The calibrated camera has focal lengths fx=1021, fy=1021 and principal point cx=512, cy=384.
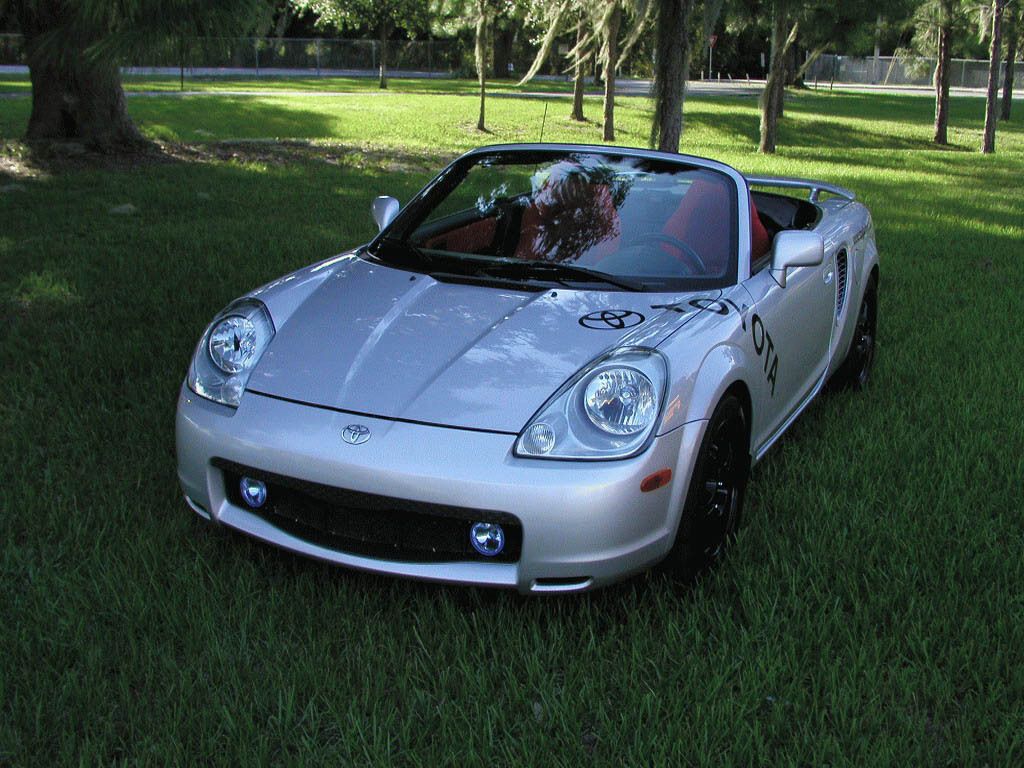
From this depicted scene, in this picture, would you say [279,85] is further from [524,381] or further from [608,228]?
[524,381]

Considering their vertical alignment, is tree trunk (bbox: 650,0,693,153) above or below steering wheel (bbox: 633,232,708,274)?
above

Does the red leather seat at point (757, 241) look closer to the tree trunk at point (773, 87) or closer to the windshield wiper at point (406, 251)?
the windshield wiper at point (406, 251)

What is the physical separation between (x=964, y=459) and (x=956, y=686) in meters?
1.58

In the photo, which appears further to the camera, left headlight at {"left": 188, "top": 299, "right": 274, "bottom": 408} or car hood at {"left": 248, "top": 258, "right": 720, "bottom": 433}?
left headlight at {"left": 188, "top": 299, "right": 274, "bottom": 408}

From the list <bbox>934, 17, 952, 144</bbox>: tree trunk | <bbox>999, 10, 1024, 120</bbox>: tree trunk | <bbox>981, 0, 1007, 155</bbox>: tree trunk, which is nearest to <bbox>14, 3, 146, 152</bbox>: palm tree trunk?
<bbox>981, 0, 1007, 155</bbox>: tree trunk

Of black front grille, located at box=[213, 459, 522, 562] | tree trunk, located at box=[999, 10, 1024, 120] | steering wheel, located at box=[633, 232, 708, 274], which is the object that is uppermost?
tree trunk, located at box=[999, 10, 1024, 120]

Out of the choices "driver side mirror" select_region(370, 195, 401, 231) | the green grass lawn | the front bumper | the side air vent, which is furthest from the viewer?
the green grass lawn

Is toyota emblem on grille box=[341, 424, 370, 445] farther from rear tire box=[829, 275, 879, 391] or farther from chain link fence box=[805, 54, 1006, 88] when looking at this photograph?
chain link fence box=[805, 54, 1006, 88]

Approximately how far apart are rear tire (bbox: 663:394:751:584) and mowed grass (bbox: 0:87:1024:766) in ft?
0.33

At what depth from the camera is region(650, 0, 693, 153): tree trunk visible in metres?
8.65

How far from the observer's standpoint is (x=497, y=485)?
8.71 feet

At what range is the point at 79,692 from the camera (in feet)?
8.25

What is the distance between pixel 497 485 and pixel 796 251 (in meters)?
1.60

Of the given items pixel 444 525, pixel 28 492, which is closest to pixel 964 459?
pixel 444 525
